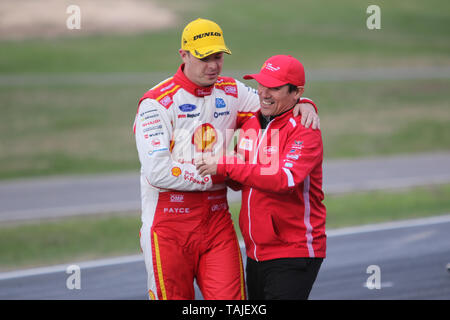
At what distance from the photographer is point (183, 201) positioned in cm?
490

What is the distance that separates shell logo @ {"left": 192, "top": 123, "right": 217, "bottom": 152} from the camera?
4.93 metres

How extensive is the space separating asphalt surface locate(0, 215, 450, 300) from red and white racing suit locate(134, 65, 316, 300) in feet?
7.17

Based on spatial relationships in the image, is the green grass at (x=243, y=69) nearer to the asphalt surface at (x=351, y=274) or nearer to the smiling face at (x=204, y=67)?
the asphalt surface at (x=351, y=274)

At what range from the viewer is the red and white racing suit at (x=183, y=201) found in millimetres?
4750

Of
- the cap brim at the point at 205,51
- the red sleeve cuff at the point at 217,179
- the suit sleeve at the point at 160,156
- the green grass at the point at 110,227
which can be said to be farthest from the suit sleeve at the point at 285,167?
the green grass at the point at 110,227

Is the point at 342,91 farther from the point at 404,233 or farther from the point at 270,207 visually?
the point at 270,207

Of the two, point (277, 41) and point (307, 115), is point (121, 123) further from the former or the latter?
point (277, 41)

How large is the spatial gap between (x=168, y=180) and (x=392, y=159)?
468 inches

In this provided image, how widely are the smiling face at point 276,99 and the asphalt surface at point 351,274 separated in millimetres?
2821

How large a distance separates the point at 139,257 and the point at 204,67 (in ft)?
A: 14.2

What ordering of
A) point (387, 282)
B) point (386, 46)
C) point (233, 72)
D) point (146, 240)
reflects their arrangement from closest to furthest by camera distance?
1. point (146, 240)
2. point (387, 282)
3. point (233, 72)
4. point (386, 46)

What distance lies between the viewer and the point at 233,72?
29.2 metres

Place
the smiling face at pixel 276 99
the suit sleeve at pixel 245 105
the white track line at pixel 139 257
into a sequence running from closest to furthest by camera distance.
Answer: the smiling face at pixel 276 99 < the suit sleeve at pixel 245 105 < the white track line at pixel 139 257
